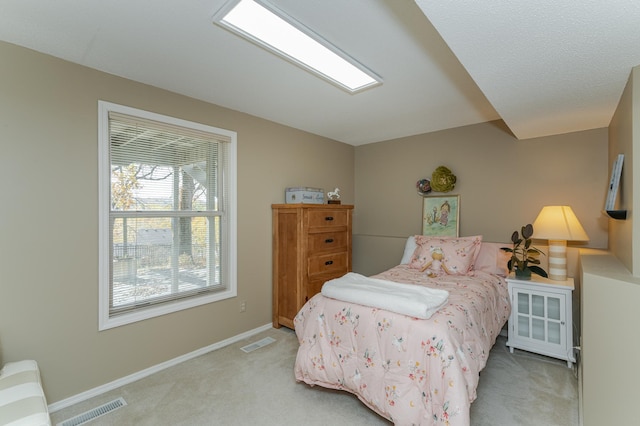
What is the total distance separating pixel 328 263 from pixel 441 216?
158cm

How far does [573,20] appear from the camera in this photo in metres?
1.31

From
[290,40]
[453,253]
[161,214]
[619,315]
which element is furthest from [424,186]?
[161,214]

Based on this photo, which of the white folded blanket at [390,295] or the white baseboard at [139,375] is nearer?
the white folded blanket at [390,295]

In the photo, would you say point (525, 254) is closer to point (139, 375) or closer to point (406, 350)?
point (406, 350)

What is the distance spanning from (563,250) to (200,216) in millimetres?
3514

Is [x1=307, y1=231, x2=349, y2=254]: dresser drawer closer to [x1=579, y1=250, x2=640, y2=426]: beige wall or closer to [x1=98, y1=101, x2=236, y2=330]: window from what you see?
[x1=98, y1=101, x2=236, y2=330]: window

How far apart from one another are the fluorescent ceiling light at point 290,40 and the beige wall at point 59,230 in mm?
1285

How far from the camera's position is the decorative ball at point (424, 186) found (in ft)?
12.7

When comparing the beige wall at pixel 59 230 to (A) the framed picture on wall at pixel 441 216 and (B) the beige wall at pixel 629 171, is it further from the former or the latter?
(B) the beige wall at pixel 629 171

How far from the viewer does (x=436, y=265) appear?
123 inches

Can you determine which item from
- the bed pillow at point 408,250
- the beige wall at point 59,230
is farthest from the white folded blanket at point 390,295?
the beige wall at point 59,230

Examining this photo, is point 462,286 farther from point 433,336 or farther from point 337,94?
point 337,94

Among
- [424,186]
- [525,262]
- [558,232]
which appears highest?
[424,186]

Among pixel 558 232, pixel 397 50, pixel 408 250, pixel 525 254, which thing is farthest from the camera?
pixel 408 250
